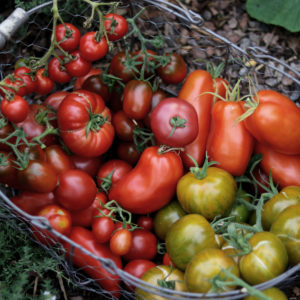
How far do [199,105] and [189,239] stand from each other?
577mm

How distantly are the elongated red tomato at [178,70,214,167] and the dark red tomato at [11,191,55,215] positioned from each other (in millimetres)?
576

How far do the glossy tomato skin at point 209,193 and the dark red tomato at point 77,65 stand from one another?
2.03 ft

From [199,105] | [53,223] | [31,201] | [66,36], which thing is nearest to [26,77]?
[66,36]

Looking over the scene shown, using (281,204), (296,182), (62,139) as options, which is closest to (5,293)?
(62,139)

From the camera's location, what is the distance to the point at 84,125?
1602 mm

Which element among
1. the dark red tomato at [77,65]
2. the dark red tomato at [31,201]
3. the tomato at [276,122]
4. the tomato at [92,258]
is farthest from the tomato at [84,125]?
the tomato at [276,122]

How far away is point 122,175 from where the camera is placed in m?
1.73

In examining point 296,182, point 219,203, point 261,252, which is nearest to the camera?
point 261,252

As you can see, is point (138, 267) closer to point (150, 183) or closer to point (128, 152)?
point (150, 183)

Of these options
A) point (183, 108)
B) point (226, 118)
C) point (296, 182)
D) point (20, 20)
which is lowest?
point (296, 182)

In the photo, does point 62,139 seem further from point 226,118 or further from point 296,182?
point 296,182

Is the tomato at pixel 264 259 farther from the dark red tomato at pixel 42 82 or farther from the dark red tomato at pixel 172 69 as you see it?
the dark red tomato at pixel 42 82

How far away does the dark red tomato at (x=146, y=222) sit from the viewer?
5.52 feet

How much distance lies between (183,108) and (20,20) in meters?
0.75
